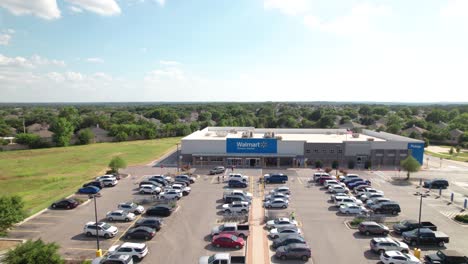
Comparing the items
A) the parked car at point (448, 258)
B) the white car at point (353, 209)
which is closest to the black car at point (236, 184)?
the white car at point (353, 209)

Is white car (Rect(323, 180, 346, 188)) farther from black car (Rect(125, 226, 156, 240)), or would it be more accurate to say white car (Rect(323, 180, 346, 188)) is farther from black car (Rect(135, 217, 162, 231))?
black car (Rect(125, 226, 156, 240))

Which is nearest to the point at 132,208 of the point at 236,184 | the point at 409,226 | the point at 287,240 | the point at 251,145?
the point at 236,184

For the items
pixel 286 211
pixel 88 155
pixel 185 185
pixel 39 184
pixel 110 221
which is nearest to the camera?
pixel 110 221

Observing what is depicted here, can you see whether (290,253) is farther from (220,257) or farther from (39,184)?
(39,184)

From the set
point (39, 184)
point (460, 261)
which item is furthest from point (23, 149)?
point (460, 261)

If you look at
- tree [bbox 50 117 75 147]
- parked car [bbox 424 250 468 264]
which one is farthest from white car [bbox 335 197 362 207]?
tree [bbox 50 117 75 147]

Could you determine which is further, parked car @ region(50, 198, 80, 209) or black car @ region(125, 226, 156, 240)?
parked car @ region(50, 198, 80, 209)
